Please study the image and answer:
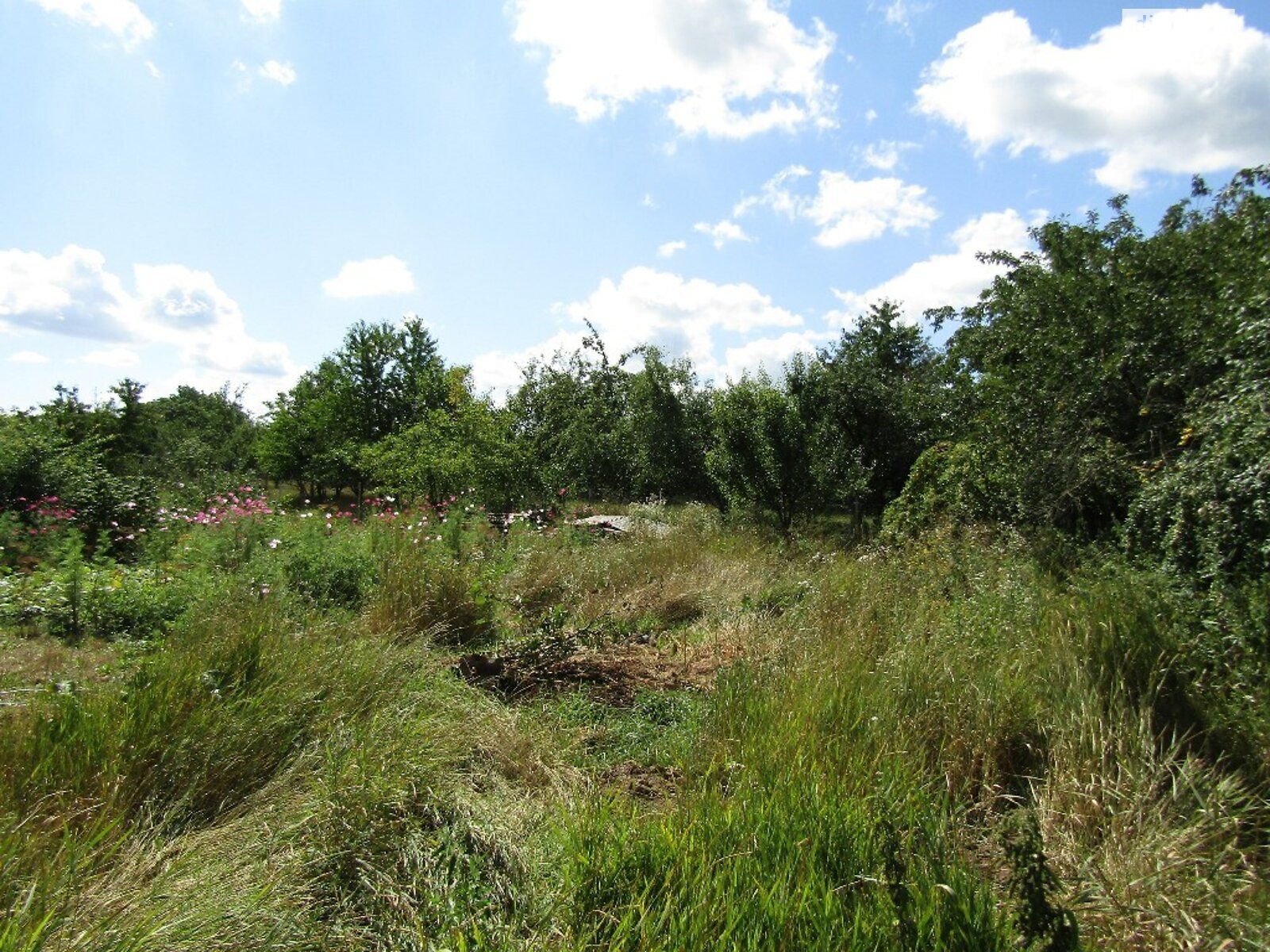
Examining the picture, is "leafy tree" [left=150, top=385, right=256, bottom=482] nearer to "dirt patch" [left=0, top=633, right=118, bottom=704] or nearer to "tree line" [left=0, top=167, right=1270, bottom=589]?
"tree line" [left=0, top=167, right=1270, bottom=589]

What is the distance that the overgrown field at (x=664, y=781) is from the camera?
203cm

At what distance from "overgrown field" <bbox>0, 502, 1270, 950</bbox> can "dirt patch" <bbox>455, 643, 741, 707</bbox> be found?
36 millimetres

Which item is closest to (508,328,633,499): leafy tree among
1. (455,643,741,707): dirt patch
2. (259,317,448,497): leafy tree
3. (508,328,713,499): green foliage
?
(508,328,713,499): green foliage

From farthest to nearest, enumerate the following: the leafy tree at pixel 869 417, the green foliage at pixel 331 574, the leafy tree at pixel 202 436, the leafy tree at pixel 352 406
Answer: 1. the leafy tree at pixel 352 406
2. the leafy tree at pixel 202 436
3. the leafy tree at pixel 869 417
4. the green foliage at pixel 331 574

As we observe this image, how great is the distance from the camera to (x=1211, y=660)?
3.47 metres

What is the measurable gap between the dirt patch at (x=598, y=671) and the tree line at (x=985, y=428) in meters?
3.04

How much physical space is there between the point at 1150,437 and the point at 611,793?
18.1 ft

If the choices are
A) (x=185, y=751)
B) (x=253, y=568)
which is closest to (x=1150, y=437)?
(x=185, y=751)

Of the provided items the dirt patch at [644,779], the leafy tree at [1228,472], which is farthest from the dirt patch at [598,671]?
the leafy tree at [1228,472]

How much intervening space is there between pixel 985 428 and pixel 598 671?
4780 mm

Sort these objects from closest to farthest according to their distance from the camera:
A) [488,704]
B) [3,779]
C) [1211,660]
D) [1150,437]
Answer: [3,779]
[1211,660]
[488,704]
[1150,437]

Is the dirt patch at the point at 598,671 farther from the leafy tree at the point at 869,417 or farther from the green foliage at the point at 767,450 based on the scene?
the green foliage at the point at 767,450

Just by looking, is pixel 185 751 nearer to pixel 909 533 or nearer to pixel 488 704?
pixel 488 704

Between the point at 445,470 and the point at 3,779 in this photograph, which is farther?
the point at 445,470
